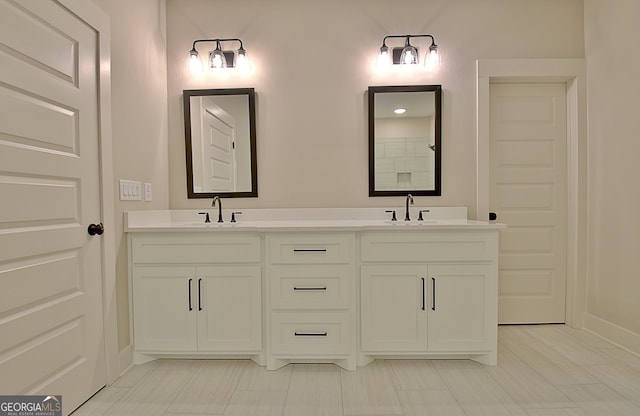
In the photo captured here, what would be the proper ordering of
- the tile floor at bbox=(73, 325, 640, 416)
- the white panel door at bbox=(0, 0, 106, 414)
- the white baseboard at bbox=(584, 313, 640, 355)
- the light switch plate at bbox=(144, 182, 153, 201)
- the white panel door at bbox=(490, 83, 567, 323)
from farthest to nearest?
the white panel door at bbox=(490, 83, 567, 323) → the light switch plate at bbox=(144, 182, 153, 201) → the white baseboard at bbox=(584, 313, 640, 355) → the tile floor at bbox=(73, 325, 640, 416) → the white panel door at bbox=(0, 0, 106, 414)

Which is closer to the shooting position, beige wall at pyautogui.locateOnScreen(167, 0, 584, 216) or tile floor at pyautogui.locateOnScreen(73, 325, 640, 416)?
tile floor at pyautogui.locateOnScreen(73, 325, 640, 416)

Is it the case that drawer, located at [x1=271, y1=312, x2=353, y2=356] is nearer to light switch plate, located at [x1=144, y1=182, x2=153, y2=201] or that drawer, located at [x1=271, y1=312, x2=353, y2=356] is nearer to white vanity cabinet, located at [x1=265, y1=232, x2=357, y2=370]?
white vanity cabinet, located at [x1=265, y1=232, x2=357, y2=370]

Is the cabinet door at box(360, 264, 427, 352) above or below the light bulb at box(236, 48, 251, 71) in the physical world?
below

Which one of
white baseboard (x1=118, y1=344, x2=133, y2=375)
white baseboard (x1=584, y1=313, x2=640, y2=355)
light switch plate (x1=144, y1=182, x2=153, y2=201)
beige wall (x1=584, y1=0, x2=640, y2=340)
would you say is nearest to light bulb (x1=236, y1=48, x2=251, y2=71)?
light switch plate (x1=144, y1=182, x2=153, y2=201)

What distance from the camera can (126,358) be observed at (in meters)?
1.97

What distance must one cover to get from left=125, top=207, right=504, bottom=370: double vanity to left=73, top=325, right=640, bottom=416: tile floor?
0.32 feet

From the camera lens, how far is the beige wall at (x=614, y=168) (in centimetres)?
213

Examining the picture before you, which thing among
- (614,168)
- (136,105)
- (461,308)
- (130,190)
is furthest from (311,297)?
(614,168)

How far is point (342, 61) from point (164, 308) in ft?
6.89

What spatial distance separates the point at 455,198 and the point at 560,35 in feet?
4.79

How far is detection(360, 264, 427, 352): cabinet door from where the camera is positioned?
1964 millimetres

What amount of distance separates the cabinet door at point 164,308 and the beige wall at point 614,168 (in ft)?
9.15

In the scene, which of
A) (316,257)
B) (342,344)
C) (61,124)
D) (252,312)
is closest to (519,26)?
(316,257)

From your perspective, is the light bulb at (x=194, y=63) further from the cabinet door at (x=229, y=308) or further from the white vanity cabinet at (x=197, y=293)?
the cabinet door at (x=229, y=308)
